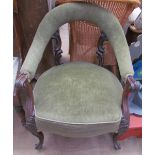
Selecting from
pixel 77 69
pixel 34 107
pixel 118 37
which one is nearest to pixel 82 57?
pixel 77 69

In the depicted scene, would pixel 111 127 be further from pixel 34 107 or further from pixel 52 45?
pixel 52 45

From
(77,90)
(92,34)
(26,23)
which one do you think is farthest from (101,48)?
(26,23)

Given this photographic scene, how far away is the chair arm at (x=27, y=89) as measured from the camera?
3.77ft

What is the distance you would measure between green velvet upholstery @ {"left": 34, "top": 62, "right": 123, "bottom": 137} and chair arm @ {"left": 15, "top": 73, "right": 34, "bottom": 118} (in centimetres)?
Answer: 3

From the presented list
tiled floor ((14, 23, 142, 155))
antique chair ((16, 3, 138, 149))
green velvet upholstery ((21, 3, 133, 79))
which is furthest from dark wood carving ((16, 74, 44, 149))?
tiled floor ((14, 23, 142, 155))

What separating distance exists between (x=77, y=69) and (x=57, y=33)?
0.23m

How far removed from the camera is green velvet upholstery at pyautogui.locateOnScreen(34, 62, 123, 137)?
119 centimetres

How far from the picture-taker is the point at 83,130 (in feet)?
3.97

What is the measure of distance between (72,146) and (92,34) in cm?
69

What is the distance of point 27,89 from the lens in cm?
119

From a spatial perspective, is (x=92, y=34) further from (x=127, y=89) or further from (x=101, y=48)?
(x=127, y=89)

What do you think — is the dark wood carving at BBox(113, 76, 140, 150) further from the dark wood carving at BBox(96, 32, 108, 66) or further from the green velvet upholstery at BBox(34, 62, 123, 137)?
the dark wood carving at BBox(96, 32, 108, 66)

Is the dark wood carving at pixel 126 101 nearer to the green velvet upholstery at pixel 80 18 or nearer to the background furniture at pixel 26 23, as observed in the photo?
the green velvet upholstery at pixel 80 18

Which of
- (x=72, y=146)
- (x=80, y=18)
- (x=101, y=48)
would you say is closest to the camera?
(x=80, y=18)
